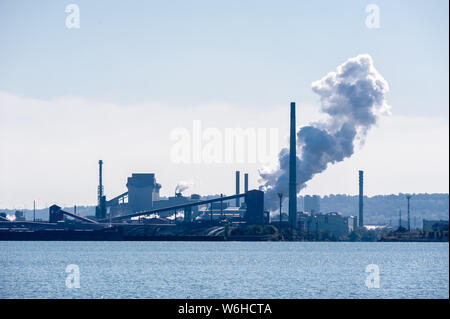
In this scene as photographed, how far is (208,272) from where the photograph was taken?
80.9 m

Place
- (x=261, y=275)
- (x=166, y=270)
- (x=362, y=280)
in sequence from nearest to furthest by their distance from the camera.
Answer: (x=362, y=280), (x=261, y=275), (x=166, y=270)

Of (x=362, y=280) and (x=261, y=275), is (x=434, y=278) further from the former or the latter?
(x=261, y=275)

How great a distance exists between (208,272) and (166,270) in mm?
5376
